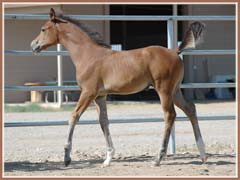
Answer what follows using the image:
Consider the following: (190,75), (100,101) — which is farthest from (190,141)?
(190,75)

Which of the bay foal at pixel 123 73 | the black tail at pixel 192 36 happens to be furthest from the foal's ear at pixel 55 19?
the black tail at pixel 192 36

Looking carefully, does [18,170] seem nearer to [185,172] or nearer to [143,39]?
[185,172]

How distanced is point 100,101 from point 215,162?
1659mm

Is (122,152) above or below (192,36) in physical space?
below

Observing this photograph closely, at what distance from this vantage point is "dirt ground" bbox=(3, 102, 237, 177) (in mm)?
6469

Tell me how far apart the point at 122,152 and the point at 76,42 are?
2.04 meters

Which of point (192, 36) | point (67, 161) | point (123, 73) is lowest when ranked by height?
point (67, 161)

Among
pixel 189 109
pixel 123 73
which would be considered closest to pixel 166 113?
pixel 189 109

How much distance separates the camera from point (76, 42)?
6.85 metres

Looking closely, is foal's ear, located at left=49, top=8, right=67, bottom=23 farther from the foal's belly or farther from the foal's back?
the foal's belly

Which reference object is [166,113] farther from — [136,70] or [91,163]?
[91,163]

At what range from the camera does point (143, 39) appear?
80.3ft

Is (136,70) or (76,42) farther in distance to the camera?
(76,42)

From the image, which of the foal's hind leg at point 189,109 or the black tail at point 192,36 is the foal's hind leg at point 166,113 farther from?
the black tail at point 192,36
